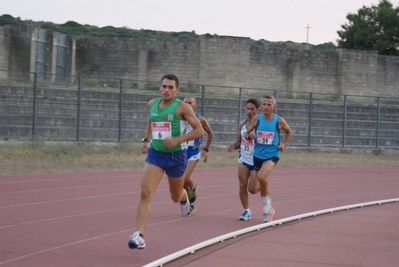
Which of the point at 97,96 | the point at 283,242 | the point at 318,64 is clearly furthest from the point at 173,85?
the point at 318,64

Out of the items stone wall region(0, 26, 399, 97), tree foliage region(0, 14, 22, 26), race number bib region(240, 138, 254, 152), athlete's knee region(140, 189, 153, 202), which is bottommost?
athlete's knee region(140, 189, 153, 202)

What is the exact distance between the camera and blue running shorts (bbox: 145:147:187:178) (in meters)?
9.26

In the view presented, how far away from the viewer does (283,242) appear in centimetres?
992

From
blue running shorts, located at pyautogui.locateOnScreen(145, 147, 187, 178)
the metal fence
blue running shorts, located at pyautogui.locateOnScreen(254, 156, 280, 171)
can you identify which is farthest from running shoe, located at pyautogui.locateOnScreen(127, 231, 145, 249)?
the metal fence

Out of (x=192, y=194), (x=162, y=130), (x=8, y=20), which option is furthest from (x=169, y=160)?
(x=8, y=20)

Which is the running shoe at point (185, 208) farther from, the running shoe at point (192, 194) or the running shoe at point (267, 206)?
the running shoe at point (267, 206)

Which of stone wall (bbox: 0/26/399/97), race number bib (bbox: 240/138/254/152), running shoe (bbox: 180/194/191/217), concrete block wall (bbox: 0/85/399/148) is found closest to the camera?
running shoe (bbox: 180/194/191/217)

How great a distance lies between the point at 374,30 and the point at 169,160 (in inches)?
2280

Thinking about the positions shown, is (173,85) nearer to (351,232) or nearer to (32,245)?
(32,245)

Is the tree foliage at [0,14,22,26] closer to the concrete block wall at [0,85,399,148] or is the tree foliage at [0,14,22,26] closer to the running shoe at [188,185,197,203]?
the concrete block wall at [0,85,399,148]

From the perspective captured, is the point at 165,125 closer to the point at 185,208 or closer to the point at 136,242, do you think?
the point at 136,242

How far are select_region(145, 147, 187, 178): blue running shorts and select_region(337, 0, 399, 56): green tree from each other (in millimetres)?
56062

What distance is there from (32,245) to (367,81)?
38.3 m

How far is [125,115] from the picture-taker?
27875 mm
